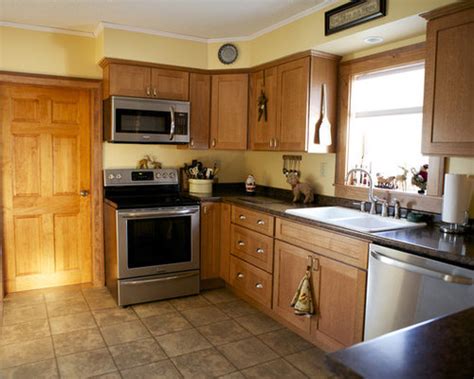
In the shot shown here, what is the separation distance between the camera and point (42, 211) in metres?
3.87

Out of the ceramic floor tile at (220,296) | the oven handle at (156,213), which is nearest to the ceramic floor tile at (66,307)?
the oven handle at (156,213)

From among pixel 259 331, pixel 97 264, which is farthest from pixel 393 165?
pixel 97 264

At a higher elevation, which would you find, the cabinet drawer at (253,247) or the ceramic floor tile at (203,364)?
the cabinet drawer at (253,247)

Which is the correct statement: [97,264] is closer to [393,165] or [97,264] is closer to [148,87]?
[148,87]

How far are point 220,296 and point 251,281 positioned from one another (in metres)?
0.46

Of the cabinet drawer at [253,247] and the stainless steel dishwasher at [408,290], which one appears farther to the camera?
the cabinet drawer at [253,247]

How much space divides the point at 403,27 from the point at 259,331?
2.30m

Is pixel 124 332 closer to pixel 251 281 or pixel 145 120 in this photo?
pixel 251 281

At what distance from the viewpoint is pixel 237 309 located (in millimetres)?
3512

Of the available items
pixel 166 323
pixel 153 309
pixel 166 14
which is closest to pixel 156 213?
pixel 153 309

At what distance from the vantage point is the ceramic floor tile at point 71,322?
122 inches

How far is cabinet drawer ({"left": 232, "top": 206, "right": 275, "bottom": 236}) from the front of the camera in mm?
3240

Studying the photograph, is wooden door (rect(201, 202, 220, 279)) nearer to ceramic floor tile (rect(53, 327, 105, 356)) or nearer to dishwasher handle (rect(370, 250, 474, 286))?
ceramic floor tile (rect(53, 327, 105, 356))

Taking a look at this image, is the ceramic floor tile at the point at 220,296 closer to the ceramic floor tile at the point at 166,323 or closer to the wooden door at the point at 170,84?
the ceramic floor tile at the point at 166,323
